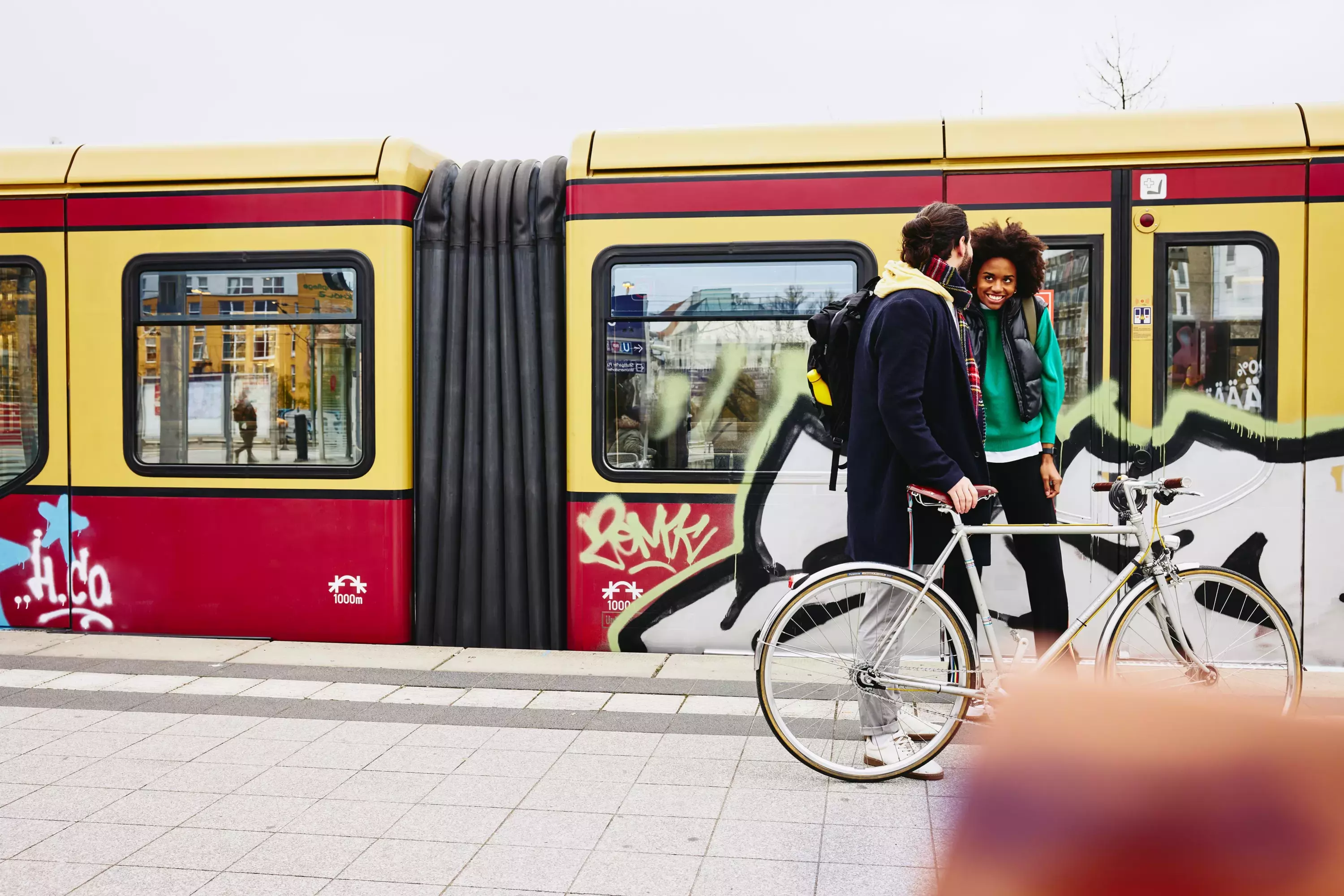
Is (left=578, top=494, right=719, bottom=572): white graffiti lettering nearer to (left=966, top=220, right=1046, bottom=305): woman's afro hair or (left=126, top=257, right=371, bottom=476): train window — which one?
(left=126, top=257, right=371, bottom=476): train window

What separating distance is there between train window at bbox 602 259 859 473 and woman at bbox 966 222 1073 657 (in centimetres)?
128

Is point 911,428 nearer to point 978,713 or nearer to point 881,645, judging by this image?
point 881,645

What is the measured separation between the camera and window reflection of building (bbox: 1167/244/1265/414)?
5188 millimetres

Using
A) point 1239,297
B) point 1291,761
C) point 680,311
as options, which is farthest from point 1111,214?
point 1291,761

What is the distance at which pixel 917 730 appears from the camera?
3891 mm

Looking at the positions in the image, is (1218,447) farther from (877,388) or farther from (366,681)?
(366,681)

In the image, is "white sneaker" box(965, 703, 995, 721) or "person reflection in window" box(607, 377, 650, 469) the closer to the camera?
"white sneaker" box(965, 703, 995, 721)

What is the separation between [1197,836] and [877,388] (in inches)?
107

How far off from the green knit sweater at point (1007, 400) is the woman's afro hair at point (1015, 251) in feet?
0.51

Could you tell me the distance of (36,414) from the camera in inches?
243

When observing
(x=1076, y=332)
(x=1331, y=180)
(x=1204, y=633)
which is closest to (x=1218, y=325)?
(x=1076, y=332)

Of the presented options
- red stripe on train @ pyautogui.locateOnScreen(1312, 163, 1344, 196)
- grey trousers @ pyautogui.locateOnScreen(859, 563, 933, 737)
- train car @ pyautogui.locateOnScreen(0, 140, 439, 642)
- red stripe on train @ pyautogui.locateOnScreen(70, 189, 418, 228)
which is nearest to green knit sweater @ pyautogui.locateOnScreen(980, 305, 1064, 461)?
grey trousers @ pyautogui.locateOnScreen(859, 563, 933, 737)

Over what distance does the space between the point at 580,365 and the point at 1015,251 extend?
91.4 inches

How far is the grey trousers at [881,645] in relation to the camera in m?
3.78
